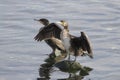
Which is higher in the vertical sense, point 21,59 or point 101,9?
point 101,9

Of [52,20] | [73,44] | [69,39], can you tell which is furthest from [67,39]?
[52,20]

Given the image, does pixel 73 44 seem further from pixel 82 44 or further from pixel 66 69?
pixel 66 69

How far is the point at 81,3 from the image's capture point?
20734 millimetres

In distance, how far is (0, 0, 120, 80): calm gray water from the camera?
13.7 metres

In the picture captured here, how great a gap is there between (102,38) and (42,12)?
11.6 feet

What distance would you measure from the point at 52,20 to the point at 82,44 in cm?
470

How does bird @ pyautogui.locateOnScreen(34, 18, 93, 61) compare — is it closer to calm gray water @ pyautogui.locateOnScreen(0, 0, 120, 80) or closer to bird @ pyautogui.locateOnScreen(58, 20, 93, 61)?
bird @ pyautogui.locateOnScreen(58, 20, 93, 61)

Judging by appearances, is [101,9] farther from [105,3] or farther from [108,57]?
[108,57]

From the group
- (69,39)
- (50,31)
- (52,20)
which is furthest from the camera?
(52,20)

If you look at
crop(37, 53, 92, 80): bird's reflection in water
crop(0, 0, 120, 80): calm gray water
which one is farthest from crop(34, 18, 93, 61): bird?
crop(0, 0, 120, 80): calm gray water

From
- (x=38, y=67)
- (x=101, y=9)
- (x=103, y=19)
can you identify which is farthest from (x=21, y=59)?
(x=101, y=9)

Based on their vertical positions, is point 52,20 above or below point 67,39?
above

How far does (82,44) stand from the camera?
13.6 metres

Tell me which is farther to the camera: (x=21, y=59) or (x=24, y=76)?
(x=21, y=59)
